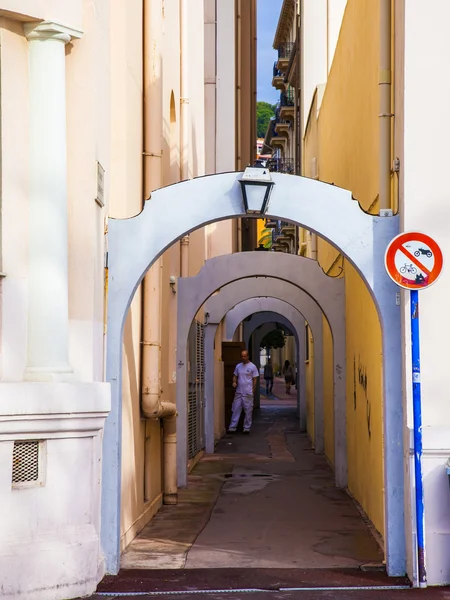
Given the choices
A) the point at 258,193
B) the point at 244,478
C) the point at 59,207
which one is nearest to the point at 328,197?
the point at 258,193

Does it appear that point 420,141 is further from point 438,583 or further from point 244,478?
point 244,478

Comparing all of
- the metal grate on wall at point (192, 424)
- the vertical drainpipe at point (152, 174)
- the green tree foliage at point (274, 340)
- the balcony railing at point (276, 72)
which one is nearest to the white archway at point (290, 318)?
the metal grate on wall at point (192, 424)

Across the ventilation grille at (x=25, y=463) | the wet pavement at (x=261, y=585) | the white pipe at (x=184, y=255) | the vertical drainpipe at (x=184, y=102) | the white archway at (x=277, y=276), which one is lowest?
the wet pavement at (x=261, y=585)

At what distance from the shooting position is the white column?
7.79m

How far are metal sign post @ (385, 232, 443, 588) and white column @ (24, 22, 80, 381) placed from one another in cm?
251

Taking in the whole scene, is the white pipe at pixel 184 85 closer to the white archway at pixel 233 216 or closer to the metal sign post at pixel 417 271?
the white archway at pixel 233 216

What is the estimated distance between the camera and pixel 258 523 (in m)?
11.6

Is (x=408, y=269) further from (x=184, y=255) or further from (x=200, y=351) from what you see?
(x=200, y=351)

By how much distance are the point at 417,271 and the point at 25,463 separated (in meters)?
3.26

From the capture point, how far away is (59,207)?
7.91 metres

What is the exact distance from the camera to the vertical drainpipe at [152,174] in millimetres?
11141

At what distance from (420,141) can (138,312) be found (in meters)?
3.75

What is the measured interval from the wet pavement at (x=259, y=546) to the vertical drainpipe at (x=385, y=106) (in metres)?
3.20

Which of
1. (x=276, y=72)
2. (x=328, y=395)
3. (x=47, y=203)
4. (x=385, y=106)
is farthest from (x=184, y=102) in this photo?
(x=276, y=72)
